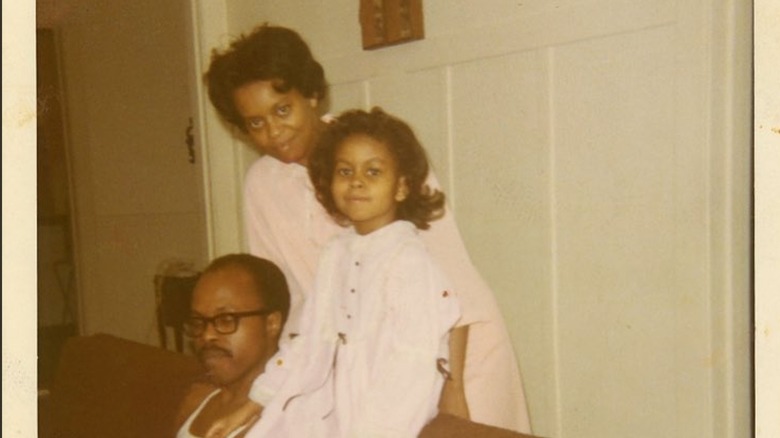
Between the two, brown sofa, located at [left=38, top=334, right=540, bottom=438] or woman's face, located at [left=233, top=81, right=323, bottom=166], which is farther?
brown sofa, located at [left=38, top=334, right=540, bottom=438]

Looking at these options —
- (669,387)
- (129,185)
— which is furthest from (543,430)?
(129,185)

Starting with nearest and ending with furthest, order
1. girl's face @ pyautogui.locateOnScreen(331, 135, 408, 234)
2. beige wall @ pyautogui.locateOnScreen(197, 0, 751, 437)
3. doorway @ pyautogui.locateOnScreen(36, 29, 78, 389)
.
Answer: beige wall @ pyautogui.locateOnScreen(197, 0, 751, 437) → girl's face @ pyautogui.locateOnScreen(331, 135, 408, 234) → doorway @ pyautogui.locateOnScreen(36, 29, 78, 389)

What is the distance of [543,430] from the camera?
2.11 ft

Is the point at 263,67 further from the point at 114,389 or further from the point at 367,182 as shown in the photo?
the point at 114,389

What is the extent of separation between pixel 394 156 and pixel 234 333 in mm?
217

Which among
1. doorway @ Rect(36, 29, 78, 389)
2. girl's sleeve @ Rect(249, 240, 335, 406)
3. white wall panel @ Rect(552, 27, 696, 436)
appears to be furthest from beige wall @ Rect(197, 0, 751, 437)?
doorway @ Rect(36, 29, 78, 389)

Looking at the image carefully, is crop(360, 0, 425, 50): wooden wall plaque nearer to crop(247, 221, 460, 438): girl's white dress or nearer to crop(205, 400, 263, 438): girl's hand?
crop(247, 221, 460, 438): girl's white dress

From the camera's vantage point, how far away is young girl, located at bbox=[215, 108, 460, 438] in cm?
63

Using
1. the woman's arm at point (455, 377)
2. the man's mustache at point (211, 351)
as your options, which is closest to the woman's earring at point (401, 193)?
the woman's arm at point (455, 377)

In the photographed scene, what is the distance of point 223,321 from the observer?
28.2 inches

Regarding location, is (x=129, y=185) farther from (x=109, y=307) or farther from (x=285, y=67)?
(x=285, y=67)

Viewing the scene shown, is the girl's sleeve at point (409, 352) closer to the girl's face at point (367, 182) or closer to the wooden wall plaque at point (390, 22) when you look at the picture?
the girl's face at point (367, 182)

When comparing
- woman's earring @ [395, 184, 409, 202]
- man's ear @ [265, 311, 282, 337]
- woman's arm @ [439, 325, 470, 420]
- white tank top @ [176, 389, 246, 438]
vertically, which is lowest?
white tank top @ [176, 389, 246, 438]

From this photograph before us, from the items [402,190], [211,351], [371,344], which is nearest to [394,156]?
[402,190]
